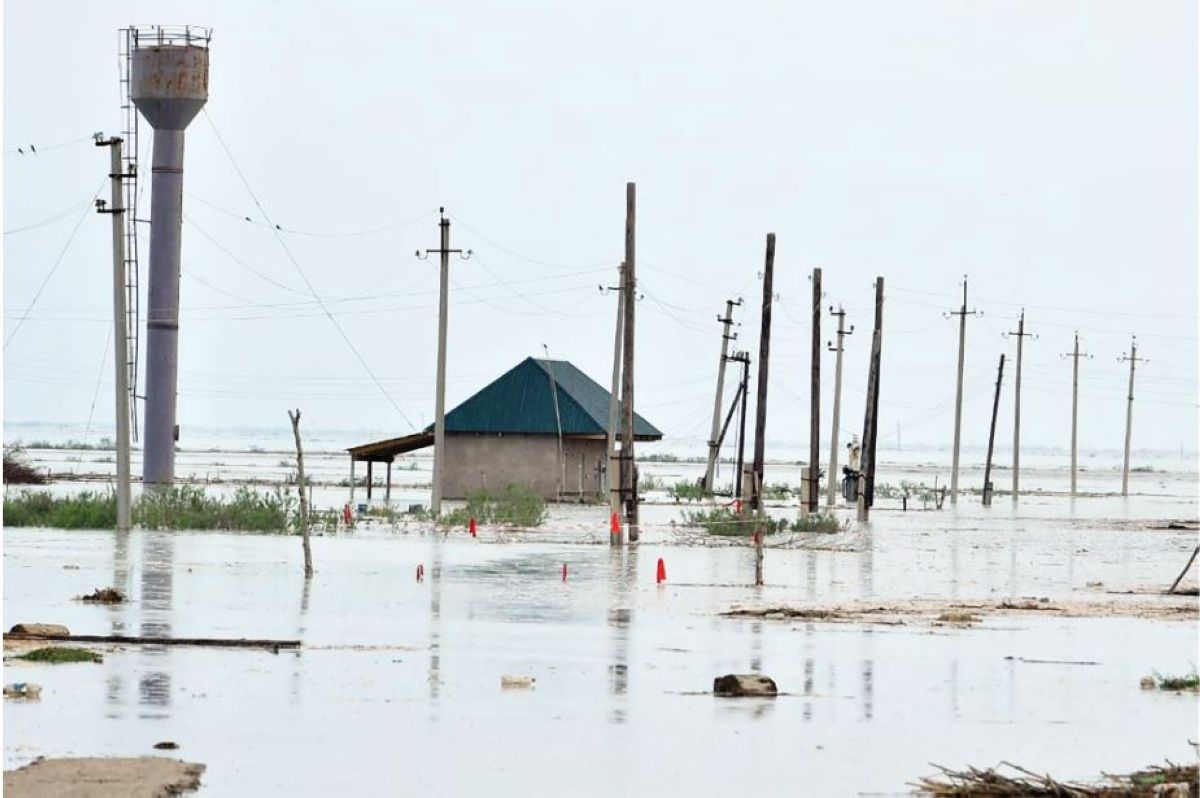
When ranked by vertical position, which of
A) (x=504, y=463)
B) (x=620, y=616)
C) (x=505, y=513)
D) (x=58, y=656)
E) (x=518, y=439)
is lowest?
(x=620, y=616)

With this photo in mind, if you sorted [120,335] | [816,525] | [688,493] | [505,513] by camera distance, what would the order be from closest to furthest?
[120,335], [816,525], [505,513], [688,493]

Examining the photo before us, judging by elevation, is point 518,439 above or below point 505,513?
above

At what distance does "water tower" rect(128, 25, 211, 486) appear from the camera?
56.9 metres

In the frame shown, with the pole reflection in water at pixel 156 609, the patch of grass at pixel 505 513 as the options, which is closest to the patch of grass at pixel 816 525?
the patch of grass at pixel 505 513

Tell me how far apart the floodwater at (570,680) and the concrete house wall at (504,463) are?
3182 cm

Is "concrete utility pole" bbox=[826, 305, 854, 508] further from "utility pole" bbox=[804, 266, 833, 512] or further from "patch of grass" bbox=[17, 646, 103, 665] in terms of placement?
"patch of grass" bbox=[17, 646, 103, 665]

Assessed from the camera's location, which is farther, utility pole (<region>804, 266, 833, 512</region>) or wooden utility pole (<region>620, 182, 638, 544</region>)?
utility pole (<region>804, 266, 833, 512</region>)

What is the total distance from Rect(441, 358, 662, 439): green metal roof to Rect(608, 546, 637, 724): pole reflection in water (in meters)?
26.0

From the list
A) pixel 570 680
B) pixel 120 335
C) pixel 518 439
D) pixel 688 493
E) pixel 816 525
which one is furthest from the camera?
pixel 688 493

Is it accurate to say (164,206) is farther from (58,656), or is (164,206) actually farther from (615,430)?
(58,656)

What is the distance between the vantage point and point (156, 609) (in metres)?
25.2

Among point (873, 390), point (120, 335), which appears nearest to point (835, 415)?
point (873, 390)

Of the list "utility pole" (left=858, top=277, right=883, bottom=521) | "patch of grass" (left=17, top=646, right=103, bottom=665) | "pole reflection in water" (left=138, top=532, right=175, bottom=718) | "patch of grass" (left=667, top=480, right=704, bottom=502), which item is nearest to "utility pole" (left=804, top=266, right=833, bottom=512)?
"utility pole" (left=858, top=277, right=883, bottom=521)

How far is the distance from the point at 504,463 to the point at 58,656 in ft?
163
